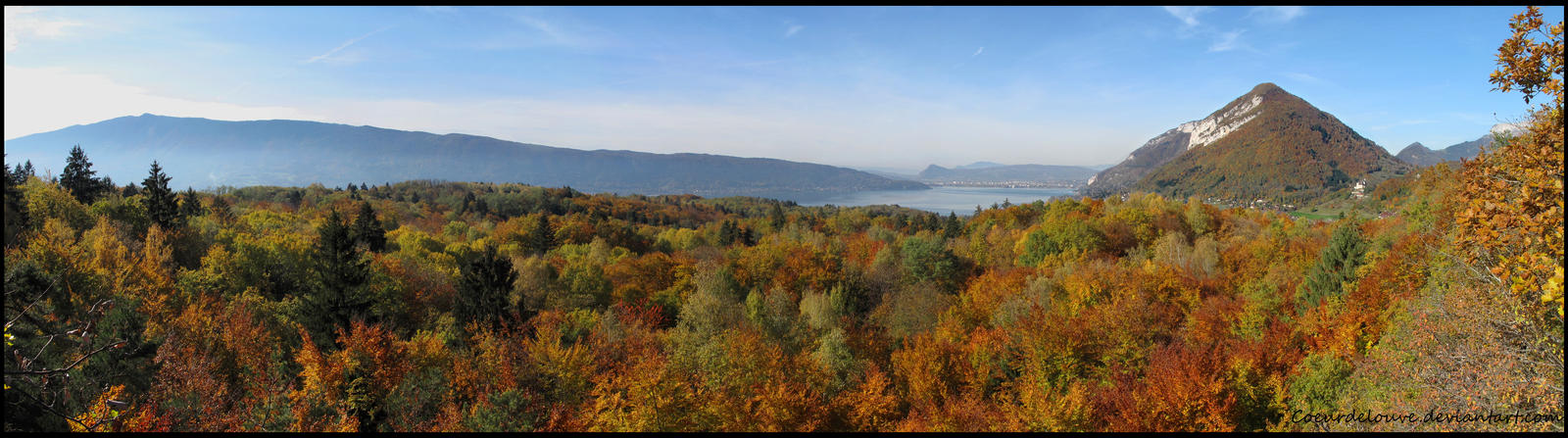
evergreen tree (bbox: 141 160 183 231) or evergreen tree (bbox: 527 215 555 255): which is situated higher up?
evergreen tree (bbox: 141 160 183 231)

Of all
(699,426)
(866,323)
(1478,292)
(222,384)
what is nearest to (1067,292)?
(866,323)

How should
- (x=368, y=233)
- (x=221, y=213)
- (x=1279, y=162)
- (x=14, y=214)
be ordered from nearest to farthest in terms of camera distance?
(x=14, y=214)
(x=368, y=233)
(x=221, y=213)
(x=1279, y=162)

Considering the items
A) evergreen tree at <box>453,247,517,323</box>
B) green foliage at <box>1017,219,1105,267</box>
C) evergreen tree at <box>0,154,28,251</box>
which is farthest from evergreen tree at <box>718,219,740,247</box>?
evergreen tree at <box>0,154,28,251</box>

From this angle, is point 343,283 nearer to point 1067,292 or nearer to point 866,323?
point 866,323

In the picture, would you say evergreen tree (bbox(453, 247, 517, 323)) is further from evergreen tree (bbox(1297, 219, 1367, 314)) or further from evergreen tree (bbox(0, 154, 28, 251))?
evergreen tree (bbox(1297, 219, 1367, 314))

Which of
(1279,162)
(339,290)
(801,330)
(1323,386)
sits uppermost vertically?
(1279,162)

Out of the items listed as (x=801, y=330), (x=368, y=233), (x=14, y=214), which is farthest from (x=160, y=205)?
(x=801, y=330)

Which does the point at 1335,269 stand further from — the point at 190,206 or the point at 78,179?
the point at 78,179
